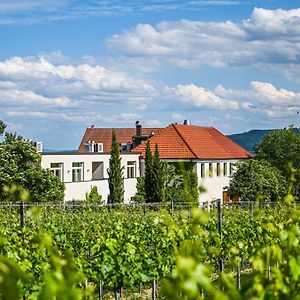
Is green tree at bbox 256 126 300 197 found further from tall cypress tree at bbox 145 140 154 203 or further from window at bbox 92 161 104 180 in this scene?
tall cypress tree at bbox 145 140 154 203

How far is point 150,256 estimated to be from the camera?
11.8 meters

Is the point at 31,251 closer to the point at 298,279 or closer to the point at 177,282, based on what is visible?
the point at 298,279

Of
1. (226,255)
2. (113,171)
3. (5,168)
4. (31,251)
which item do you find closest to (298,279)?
(31,251)

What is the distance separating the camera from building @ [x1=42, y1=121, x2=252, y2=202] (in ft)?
128

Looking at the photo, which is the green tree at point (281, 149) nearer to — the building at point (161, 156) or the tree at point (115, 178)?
the building at point (161, 156)

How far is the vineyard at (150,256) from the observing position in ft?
8.02

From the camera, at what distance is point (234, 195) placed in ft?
148


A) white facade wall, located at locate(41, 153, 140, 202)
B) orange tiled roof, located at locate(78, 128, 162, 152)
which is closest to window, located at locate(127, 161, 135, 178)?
white facade wall, located at locate(41, 153, 140, 202)

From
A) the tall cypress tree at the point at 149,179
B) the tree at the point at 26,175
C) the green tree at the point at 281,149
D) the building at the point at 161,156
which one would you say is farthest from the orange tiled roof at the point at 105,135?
the tree at the point at 26,175

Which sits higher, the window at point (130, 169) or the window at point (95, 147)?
the window at point (95, 147)

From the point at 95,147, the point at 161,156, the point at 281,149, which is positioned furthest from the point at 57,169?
the point at 281,149

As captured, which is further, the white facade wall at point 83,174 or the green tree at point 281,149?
the green tree at point 281,149

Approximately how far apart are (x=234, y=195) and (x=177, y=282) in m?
43.1

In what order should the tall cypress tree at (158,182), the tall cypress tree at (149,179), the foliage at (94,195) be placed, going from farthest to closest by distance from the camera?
the tall cypress tree at (149,179)
the tall cypress tree at (158,182)
the foliage at (94,195)
